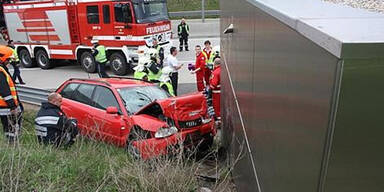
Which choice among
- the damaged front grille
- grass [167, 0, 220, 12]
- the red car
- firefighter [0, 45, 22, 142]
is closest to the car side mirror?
the red car

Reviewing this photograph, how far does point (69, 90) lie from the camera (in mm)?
7836

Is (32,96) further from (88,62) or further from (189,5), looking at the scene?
(189,5)

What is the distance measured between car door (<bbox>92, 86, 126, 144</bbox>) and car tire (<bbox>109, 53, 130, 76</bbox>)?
7.51 meters

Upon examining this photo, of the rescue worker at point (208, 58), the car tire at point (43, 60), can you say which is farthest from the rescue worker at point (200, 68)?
the car tire at point (43, 60)

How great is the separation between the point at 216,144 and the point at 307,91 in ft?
20.0

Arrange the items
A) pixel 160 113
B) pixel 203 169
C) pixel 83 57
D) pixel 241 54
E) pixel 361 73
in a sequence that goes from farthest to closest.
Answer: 1. pixel 83 57
2. pixel 160 113
3. pixel 203 169
4. pixel 241 54
5. pixel 361 73

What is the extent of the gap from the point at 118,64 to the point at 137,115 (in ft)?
28.9

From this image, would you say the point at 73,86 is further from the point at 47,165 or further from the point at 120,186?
the point at 120,186

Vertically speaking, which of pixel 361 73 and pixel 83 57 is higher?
pixel 361 73

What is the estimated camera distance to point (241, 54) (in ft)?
12.2

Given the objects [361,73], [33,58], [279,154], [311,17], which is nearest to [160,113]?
[279,154]

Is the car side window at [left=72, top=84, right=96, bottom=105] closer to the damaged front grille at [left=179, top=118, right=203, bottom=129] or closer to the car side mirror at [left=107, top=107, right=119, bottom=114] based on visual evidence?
the car side mirror at [left=107, top=107, right=119, bottom=114]

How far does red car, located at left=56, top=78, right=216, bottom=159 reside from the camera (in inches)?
240

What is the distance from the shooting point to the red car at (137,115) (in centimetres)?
610
